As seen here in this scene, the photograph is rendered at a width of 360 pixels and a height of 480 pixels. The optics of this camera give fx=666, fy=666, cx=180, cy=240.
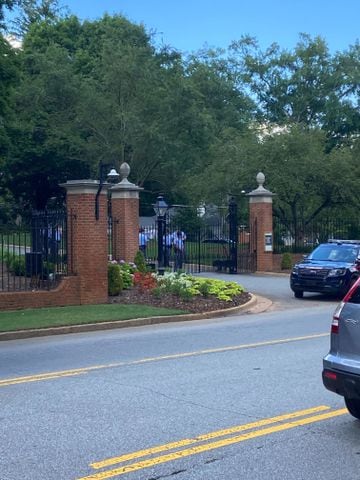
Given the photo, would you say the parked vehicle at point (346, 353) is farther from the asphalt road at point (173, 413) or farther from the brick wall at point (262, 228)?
the brick wall at point (262, 228)

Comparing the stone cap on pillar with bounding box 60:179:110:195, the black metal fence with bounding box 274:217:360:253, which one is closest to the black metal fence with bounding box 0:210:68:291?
the stone cap on pillar with bounding box 60:179:110:195

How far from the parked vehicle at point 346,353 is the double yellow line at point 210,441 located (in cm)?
65

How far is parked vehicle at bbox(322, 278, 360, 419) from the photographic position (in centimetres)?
561

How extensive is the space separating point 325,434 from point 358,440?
296 millimetres

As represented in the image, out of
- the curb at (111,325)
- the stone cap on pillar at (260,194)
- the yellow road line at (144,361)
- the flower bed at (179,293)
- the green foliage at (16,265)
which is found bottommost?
the yellow road line at (144,361)

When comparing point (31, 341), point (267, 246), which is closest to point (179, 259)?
point (267, 246)

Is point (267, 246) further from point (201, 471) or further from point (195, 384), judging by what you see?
point (201, 471)

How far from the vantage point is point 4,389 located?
7.87 metres

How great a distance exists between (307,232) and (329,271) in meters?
12.8

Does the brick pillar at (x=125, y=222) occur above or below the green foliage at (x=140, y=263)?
above

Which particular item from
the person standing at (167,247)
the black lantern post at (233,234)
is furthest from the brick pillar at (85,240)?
the black lantern post at (233,234)

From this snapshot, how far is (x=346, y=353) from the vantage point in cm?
576

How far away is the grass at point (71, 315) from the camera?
13289mm

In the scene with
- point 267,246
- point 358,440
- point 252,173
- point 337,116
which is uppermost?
point 337,116
